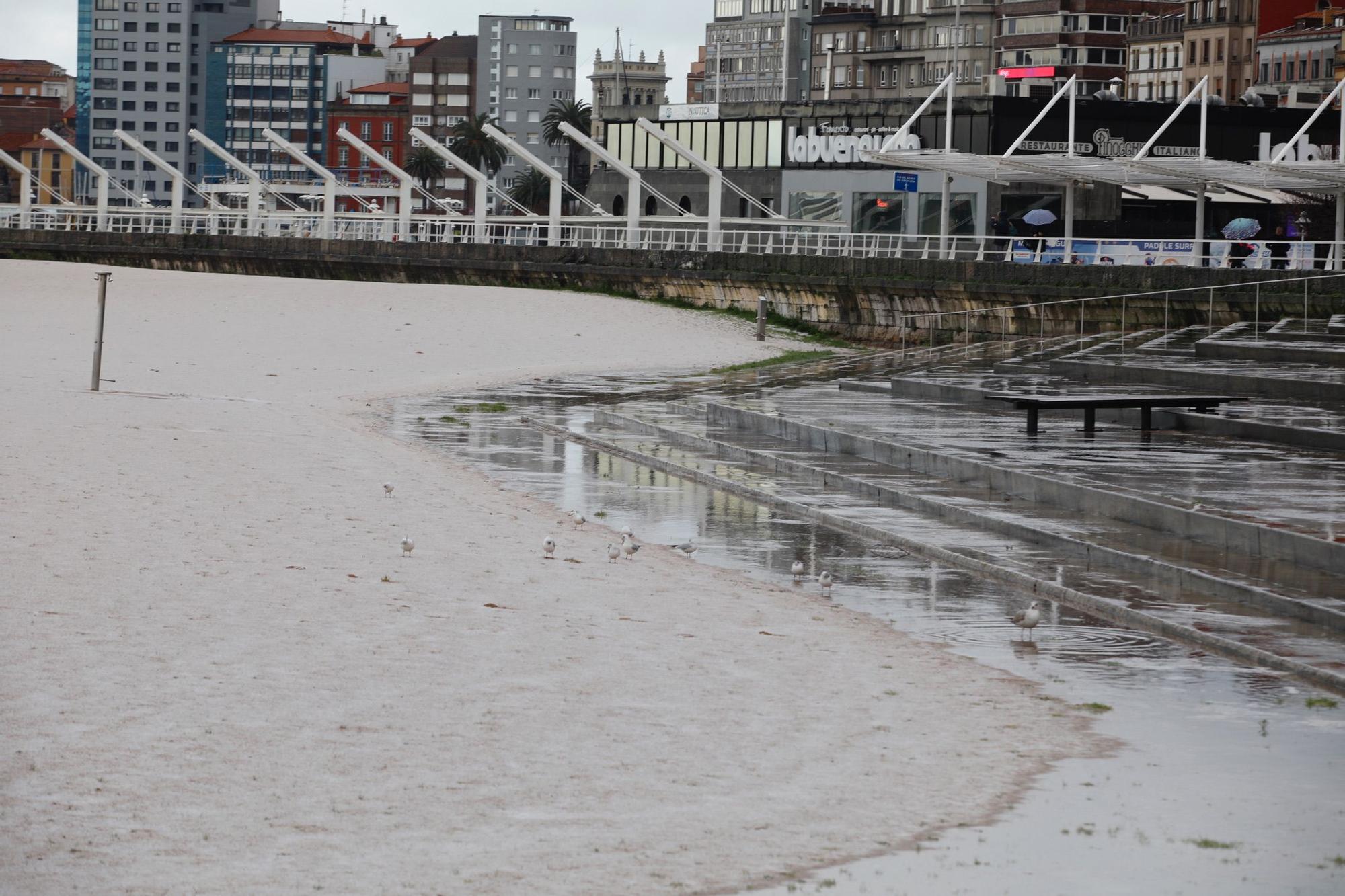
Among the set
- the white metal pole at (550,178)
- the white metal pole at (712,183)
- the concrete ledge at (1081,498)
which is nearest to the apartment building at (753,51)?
the white metal pole at (550,178)

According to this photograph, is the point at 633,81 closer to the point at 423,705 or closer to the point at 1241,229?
the point at 1241,229

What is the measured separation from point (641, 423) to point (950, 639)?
11.8 metres

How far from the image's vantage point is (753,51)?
145125 mm

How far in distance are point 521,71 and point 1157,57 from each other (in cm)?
6658

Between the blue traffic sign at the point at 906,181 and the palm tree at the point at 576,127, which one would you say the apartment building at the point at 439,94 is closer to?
the palm tree at the point at 576,127

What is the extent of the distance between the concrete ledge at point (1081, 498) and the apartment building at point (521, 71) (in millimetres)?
142782

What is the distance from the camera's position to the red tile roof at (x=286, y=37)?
170500 mm

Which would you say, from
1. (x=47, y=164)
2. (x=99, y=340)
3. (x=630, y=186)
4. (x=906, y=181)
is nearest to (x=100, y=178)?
(x=630, y=186)

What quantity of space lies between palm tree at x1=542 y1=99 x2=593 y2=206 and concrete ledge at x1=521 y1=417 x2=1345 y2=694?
386 ft

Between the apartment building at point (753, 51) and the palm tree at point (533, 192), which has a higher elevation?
the apartment building at point (753, 51)

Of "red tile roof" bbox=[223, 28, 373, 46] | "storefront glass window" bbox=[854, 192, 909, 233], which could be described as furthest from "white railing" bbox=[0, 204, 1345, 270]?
"red tile roof" bbox=[223, 28, 373, 46]

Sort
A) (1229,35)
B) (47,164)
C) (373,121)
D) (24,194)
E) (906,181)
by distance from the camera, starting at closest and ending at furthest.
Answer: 1. (906,181)
2. (24,194)
3. (1229,35)
4. (373,121)
5. (47,164)

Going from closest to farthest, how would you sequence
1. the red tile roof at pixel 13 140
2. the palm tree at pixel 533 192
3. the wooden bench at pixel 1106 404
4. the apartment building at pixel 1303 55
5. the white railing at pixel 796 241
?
1. the wooden bench at pixel 1106 404
2. the white railing at pixel 796 241
3. the apartment building at pixel 1303 55
4. the palm tree at pixel 533 192
5. the red tile roof at pixel 13 140

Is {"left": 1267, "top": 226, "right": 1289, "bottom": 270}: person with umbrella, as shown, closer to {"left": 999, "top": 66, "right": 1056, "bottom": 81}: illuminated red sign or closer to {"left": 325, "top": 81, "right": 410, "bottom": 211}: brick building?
{"left": 999, "top": 66, "right": 1056, "bottom": 81}: illuminated red sign
